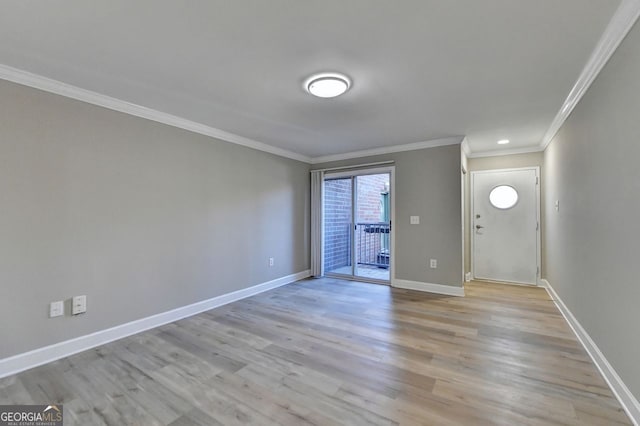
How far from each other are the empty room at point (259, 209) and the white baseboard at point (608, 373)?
0.02 m

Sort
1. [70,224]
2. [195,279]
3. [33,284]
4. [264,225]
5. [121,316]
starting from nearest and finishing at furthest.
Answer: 1. [33,284]
2. [70,224]
3. [121,316]
4. [195,279]
5. [264,225]

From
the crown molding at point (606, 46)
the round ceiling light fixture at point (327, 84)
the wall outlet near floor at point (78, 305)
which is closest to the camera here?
the crown molding at point (606, 46)

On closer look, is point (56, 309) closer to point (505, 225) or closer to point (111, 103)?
point (111, 103)

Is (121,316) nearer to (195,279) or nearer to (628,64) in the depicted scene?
(195,279)

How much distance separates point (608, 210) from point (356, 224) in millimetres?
3575

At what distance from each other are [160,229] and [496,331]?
12.2ft

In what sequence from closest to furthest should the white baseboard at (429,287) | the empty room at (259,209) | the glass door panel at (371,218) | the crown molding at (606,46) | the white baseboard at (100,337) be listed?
the crown molding at (606,46)
the empty room at (259,209)
the white baseboard at (100,337)
the white baseboard at (429,287)
the glass door panel at (371,218)

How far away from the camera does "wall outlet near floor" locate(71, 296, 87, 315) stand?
245cm

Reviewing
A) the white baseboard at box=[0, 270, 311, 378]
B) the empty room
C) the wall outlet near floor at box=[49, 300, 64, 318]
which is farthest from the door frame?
the wall outlet near floor at box=[49, 300, 64, 318]

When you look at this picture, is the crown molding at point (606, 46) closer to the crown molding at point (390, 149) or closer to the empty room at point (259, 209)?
the empty room at point (259, 209)

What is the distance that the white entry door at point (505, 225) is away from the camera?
470 centimetres

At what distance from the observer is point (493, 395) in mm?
1851

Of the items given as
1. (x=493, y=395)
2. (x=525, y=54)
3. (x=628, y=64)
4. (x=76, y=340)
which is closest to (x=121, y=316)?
(x=76, y=340)

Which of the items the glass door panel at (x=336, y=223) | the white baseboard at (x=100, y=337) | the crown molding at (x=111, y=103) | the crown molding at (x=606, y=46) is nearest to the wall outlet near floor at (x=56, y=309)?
the white baseboard at (x=100, y=337)
